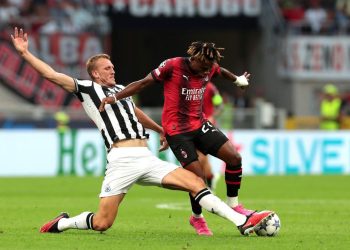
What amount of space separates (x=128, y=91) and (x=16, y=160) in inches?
594

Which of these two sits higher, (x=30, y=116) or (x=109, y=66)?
(x=109, y=66)

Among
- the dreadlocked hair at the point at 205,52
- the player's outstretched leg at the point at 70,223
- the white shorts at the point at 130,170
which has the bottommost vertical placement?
the player's outstretched leg at the point at 70,223

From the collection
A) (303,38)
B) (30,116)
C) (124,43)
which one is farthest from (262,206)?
(124,43)

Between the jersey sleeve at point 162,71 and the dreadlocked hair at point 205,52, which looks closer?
the dreadlocked hair at point 205,52

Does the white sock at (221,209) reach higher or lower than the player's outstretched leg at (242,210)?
higher

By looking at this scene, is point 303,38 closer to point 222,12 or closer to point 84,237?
point 222,12

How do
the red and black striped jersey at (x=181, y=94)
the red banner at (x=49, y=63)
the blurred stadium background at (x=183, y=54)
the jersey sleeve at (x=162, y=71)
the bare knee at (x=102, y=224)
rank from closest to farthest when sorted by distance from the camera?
1. the bare knee at (x=102, y=224)
2. the jersey sleeve at (x=162, y=71)
3. the red and black striped jersey at (x=181, y=94)
4. the blurred stadium background at (x=183, y=54)
5. the red banner at (x=49, y=63)

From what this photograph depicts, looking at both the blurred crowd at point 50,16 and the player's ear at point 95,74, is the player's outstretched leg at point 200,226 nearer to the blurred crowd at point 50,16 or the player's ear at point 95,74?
the player's ear at point 95,74

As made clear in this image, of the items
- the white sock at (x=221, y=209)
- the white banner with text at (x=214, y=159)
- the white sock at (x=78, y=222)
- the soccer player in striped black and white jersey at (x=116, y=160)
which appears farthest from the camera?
the white banner with text at (x=214, y=159)

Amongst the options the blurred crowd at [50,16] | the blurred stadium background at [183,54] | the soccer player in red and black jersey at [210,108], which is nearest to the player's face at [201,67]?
the soccer player in red and black jersey at [210,108]

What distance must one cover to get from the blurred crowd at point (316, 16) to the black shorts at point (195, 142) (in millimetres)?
23792

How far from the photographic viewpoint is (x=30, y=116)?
27.4 meters

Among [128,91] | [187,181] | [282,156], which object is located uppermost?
[128,91]

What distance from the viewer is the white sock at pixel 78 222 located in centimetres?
1086
